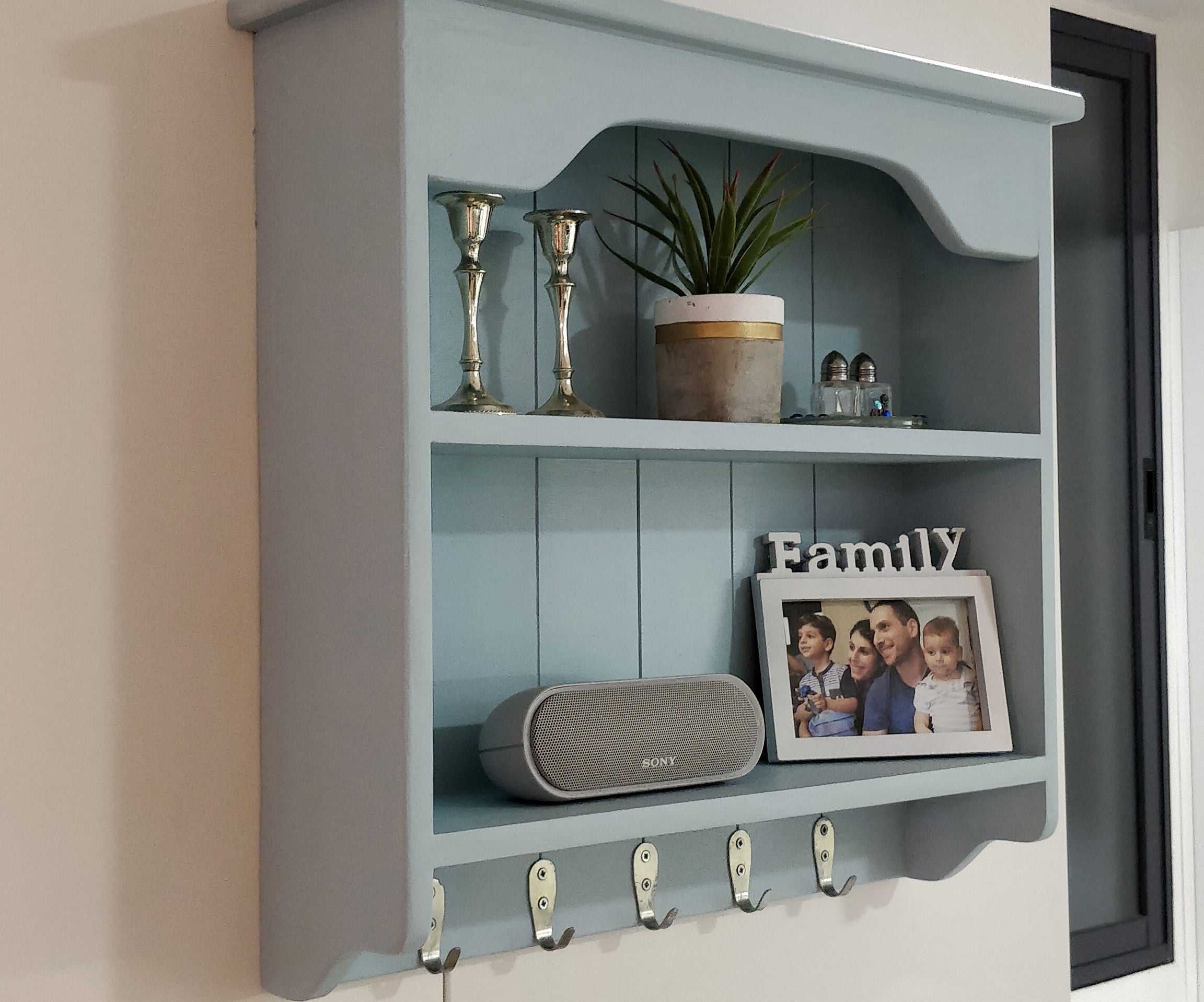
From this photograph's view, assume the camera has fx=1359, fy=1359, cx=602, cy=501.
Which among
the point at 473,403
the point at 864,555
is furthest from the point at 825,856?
the point at 473,403

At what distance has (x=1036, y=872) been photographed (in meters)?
1.73

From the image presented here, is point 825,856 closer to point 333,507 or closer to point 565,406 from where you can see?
point 565,406

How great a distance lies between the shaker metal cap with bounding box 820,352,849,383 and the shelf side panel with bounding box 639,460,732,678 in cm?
14

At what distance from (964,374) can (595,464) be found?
459 millimetres

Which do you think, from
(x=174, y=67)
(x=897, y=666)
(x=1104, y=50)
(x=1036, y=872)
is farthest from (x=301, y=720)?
(x=1104, y=50)

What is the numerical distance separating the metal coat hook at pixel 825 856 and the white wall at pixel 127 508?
531 millimetres

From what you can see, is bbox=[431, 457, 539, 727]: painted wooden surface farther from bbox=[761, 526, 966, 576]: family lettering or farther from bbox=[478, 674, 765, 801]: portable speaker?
bbox=[761, 526, 966, 576]: family lettering

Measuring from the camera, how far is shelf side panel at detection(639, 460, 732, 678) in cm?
142

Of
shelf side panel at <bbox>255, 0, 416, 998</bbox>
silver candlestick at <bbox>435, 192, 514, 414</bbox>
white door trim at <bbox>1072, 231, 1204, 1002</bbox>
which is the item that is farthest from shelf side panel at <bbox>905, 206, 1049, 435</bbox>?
white door trim at <bbox>1072, 231, 1204, 1002</bbox>

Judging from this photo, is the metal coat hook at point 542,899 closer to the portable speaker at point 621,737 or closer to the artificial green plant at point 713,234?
the portable speaker at point 621,737

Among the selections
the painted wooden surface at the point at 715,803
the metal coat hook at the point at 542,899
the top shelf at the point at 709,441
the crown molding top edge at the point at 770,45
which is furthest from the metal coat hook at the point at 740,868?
the crown molding top edge at the point at 770,45

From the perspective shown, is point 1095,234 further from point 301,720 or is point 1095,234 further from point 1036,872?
point 301,720

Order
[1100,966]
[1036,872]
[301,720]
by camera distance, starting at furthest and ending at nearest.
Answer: [1100,966] < [1036,872] < [301,720]

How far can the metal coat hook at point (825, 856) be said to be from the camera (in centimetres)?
151
